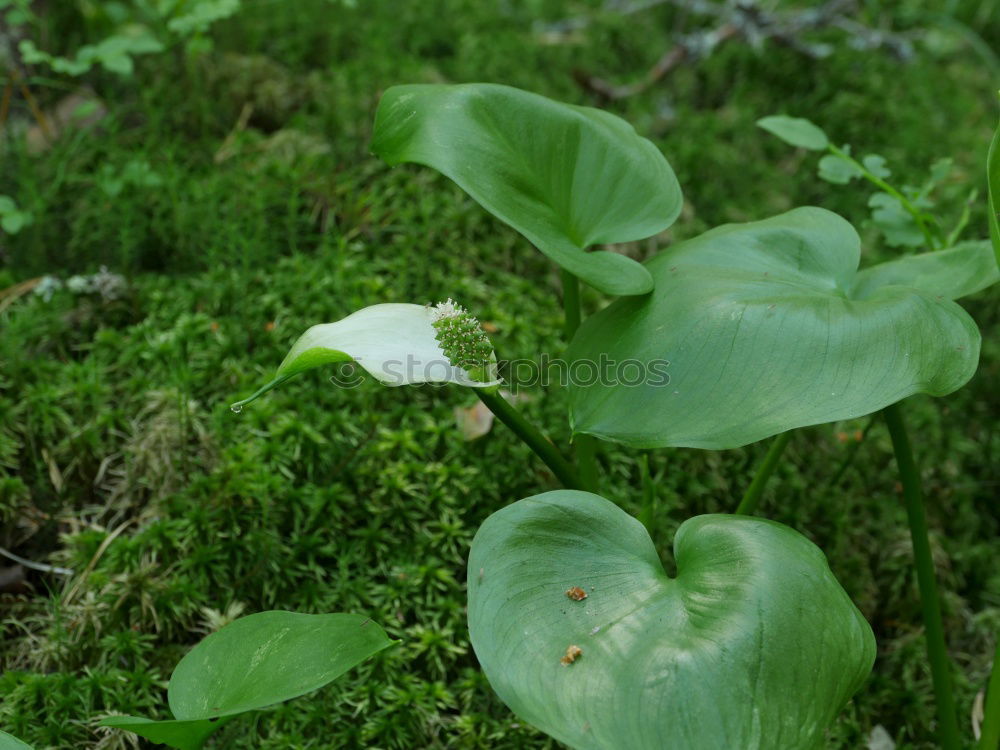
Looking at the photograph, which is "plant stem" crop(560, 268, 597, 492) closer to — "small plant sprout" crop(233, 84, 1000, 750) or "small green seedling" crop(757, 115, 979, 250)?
"small plant sprout" crop(233, 84, 1000, 750)

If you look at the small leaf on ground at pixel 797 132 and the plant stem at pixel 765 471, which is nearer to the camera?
the plant stem at pixel 765 471

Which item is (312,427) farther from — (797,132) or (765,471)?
(797,132)

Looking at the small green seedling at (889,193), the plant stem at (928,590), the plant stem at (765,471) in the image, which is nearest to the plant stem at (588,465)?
the plant stem at (765,471)

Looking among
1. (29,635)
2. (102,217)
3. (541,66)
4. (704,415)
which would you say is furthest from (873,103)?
(29,635)

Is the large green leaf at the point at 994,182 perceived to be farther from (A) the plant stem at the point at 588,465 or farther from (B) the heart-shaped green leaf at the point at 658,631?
(A) the plant stem at the point at 588,465

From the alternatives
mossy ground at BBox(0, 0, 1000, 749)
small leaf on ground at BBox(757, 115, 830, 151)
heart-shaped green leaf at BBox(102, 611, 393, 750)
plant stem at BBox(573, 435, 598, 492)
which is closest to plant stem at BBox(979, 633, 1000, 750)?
mossy ground at BBox(0, 0, 1000, 749)

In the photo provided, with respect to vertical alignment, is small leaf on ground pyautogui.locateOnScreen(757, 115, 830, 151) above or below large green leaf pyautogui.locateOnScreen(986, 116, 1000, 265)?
below

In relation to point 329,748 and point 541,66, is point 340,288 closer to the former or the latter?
point 329,748
